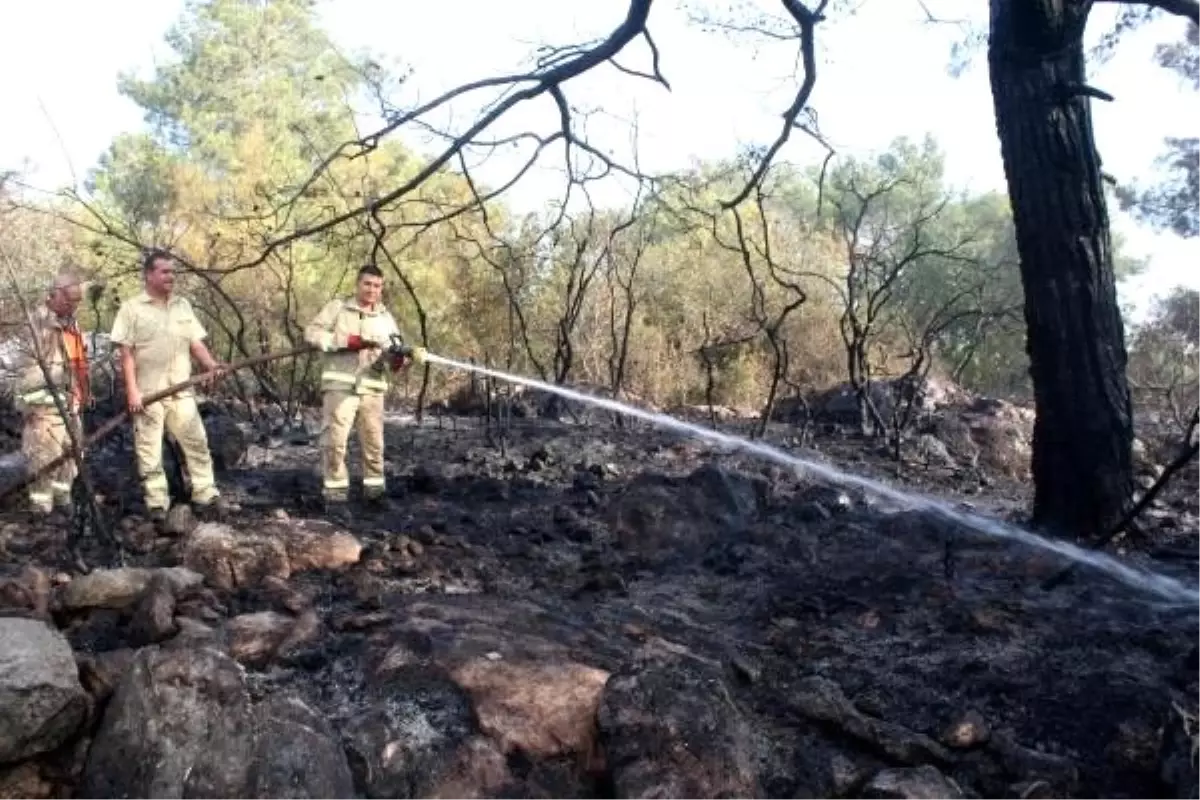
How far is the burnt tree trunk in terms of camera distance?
17.1ft

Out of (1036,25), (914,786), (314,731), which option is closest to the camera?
(914,786)

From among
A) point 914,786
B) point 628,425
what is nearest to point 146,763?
point 914,786

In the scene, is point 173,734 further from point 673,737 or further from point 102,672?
point 673,737

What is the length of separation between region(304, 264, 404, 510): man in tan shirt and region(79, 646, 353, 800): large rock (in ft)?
10.3

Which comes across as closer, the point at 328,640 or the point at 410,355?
the point at 328,640

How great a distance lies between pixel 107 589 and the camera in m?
3.88

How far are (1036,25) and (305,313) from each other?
1493 centimetres

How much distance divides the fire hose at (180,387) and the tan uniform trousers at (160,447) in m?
0.14

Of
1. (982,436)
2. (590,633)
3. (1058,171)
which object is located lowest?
(590,633)

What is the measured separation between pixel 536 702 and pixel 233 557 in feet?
5.89

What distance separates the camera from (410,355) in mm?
5621

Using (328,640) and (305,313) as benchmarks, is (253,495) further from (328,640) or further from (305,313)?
(305,313)

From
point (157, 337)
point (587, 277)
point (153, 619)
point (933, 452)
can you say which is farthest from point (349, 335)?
point (587, 277)

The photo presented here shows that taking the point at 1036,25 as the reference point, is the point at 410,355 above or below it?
below
